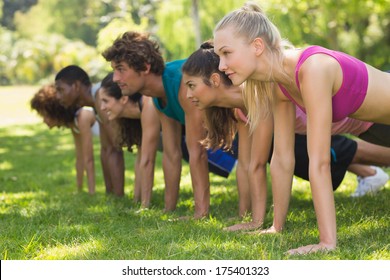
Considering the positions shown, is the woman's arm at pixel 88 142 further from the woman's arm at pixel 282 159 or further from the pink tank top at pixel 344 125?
the woman's arm at pixel 282 159

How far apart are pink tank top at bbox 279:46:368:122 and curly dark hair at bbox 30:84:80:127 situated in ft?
13.0

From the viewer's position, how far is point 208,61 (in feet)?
15.7

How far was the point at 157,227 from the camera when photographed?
15.3 feet

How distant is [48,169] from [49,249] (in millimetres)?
6127

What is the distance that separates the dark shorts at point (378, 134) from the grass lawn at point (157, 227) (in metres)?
0.52

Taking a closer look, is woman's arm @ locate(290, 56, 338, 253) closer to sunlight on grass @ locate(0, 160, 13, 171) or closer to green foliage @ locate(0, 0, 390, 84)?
green foliage @ locate(0, 0, 390, 84)

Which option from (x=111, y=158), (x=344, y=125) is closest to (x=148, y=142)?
(x=111, y=158)

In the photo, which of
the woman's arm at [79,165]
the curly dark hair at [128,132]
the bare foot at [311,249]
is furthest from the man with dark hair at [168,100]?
the woman's arm at [79,165]

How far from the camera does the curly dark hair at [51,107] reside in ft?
24.1

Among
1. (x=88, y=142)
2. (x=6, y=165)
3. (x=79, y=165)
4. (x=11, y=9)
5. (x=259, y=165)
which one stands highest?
(x=259, y=165)

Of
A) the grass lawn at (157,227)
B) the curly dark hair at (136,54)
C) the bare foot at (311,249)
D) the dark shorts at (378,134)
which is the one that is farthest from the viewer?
the curly dark hair at (136,54)

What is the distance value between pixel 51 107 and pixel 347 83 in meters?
4.22

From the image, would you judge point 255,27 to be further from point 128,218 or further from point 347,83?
point 128,218
